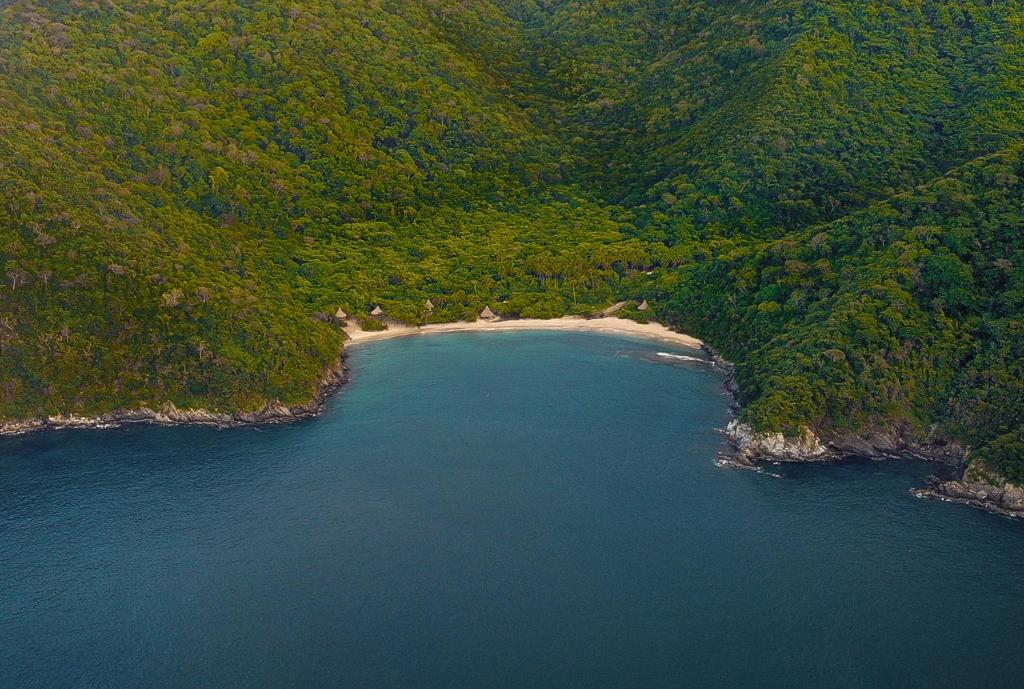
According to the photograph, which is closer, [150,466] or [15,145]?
[150,466]

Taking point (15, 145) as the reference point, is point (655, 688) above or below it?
below

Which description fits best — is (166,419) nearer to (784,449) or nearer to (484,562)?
(484,562)

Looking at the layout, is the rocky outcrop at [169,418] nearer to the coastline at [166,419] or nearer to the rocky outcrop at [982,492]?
the coastline at [166,419]

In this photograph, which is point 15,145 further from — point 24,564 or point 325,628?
point 325,628

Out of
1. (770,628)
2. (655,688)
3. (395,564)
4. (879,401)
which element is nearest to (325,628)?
(395,564)

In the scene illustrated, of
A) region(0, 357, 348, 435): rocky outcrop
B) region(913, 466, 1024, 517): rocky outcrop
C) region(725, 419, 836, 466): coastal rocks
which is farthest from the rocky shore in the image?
region(0, 357, 348, 435): rocky outcrop

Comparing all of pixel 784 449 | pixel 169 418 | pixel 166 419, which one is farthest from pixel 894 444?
pixel 166 419

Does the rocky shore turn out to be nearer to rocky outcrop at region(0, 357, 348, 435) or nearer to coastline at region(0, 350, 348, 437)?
coastline at region(0, 350, 348, 437)
